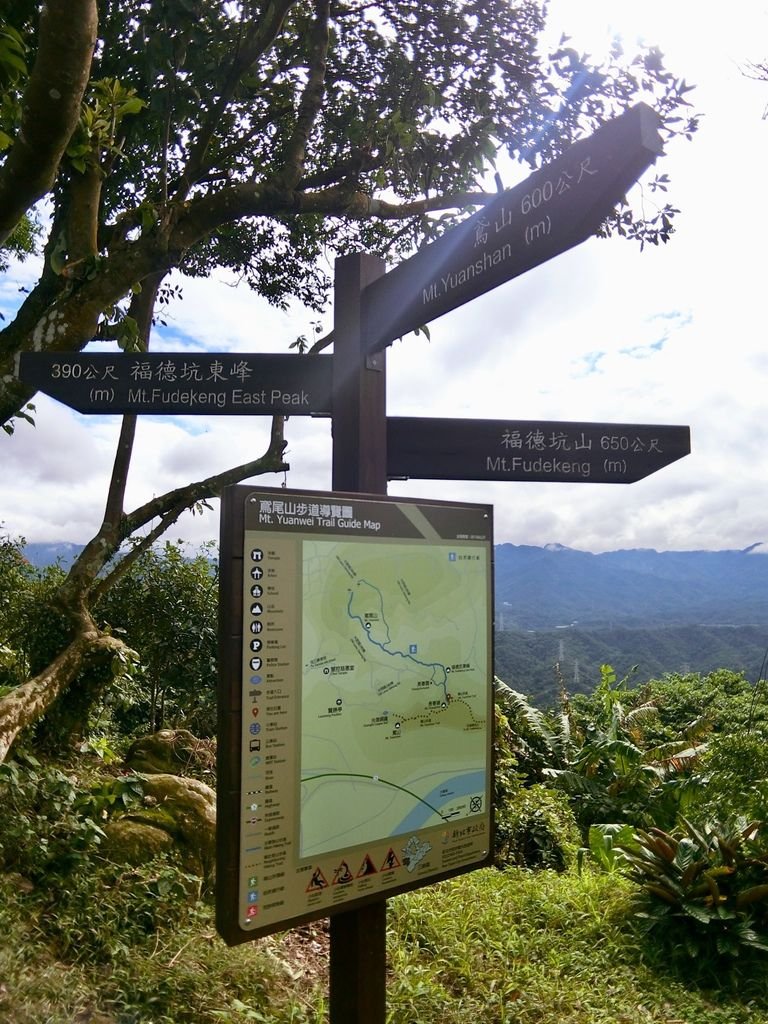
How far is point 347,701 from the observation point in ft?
7.78

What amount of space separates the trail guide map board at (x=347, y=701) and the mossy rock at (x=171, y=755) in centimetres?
483

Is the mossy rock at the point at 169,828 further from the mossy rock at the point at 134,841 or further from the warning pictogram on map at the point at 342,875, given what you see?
the warning pictogram on map at the point at 342,875

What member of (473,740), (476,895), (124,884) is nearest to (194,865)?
(124,884)

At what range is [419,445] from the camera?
2.91 metres

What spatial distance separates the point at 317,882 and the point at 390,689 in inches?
23.7

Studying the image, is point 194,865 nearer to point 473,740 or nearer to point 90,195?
point 473,740

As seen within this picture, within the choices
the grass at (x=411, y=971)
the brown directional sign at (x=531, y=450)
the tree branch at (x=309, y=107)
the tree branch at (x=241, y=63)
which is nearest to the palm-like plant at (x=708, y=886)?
the grass at (x=411, y=971)

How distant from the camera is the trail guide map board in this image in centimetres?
216

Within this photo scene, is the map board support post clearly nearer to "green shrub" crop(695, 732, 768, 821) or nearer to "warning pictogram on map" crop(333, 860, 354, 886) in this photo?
"warning pictogram on map" crop(333, 860, 354, 886)

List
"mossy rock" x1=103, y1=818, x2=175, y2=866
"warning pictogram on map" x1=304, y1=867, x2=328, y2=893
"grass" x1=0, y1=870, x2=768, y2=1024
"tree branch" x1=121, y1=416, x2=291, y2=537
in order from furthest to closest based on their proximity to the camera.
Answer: "tree branch" x1=121, y1=416, x2=291, y2=537
"mossy rock" x1=103, y1=818, x2=175, y2=866
"grass" x1=0, y1=870, x2=768, y2=1024
"warning pictogram on map" x1=304, y1=867, x2=328, y2=893

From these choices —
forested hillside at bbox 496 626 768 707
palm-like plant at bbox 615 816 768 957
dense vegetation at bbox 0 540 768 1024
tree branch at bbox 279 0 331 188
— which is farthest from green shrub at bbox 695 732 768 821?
forested hillside at bbox 496 626 768 707

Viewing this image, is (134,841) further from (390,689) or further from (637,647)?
(637,647)

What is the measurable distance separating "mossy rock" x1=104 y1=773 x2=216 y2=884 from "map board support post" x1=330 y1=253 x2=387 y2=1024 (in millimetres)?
2330

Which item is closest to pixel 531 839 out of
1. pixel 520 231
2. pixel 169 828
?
pixel 169 828
